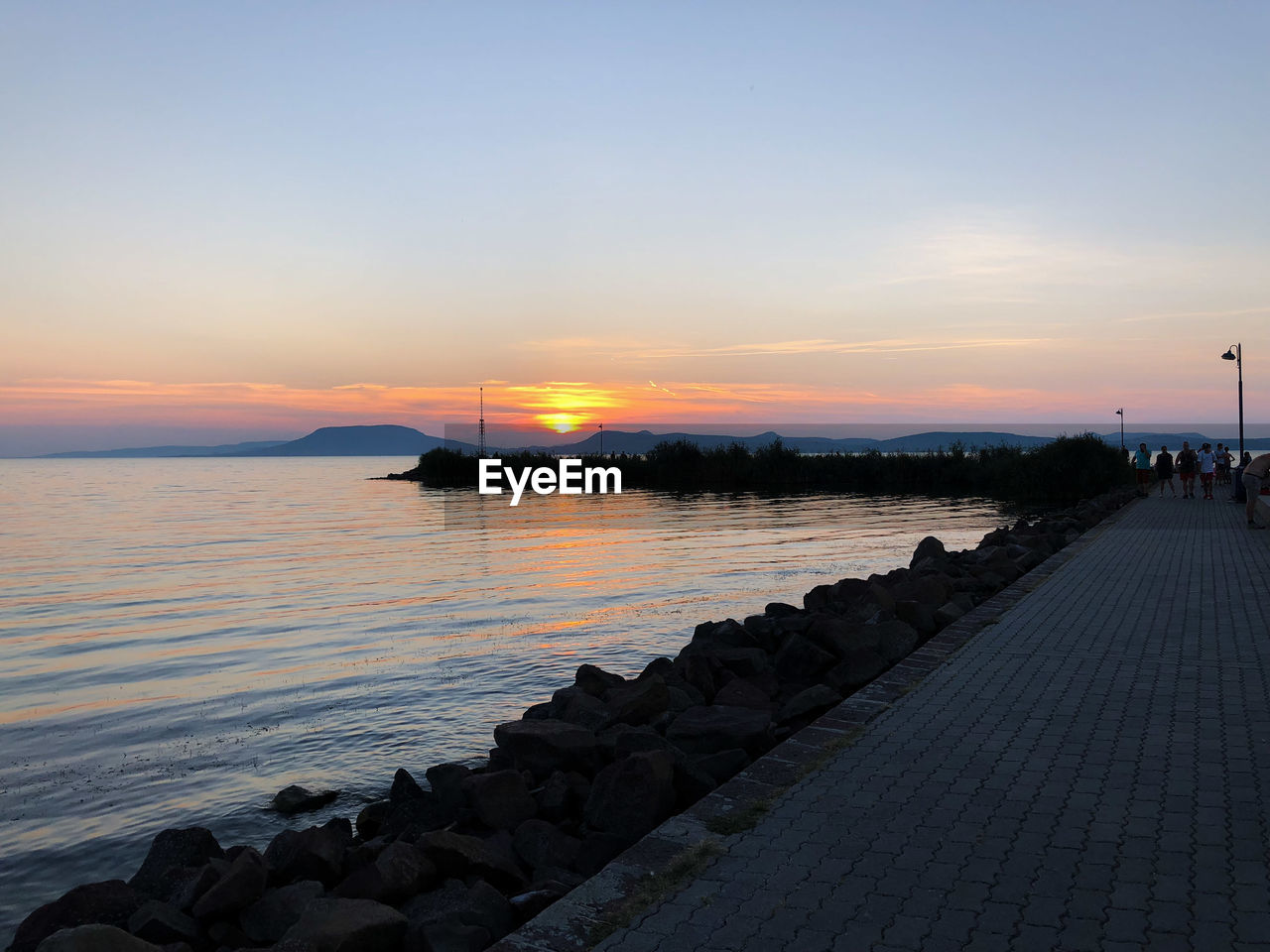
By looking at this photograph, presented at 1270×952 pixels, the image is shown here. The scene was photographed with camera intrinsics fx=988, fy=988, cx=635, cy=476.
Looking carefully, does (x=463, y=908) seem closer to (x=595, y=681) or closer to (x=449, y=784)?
(x=449, y=784)

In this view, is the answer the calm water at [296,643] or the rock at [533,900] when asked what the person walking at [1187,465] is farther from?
the rock at [533,900]

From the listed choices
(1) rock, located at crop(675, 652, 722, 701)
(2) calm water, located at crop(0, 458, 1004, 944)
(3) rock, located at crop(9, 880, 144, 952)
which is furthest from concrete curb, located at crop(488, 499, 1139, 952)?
(2) calm water, located at crop(0, 458, 1004, 944)

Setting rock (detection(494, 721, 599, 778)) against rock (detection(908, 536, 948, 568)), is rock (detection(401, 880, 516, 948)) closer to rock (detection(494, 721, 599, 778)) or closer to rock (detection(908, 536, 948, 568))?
rock (detection(494, 721, 599, 778))

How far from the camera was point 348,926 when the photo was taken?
13.6ft

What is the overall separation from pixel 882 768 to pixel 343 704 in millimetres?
6451

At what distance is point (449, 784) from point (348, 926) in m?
2.41

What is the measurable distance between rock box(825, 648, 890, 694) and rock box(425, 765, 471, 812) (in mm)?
3517

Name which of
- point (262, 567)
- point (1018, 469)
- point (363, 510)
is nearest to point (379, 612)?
point (262, 567)

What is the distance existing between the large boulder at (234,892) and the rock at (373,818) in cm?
176

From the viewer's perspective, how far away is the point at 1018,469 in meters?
44.5

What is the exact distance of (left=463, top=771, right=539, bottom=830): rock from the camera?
5.98 m

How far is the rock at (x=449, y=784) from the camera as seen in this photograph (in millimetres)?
6355

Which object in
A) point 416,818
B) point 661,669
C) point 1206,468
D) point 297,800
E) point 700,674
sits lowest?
point 297,800

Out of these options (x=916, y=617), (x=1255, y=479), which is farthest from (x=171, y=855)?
(x=1255, y=479)
